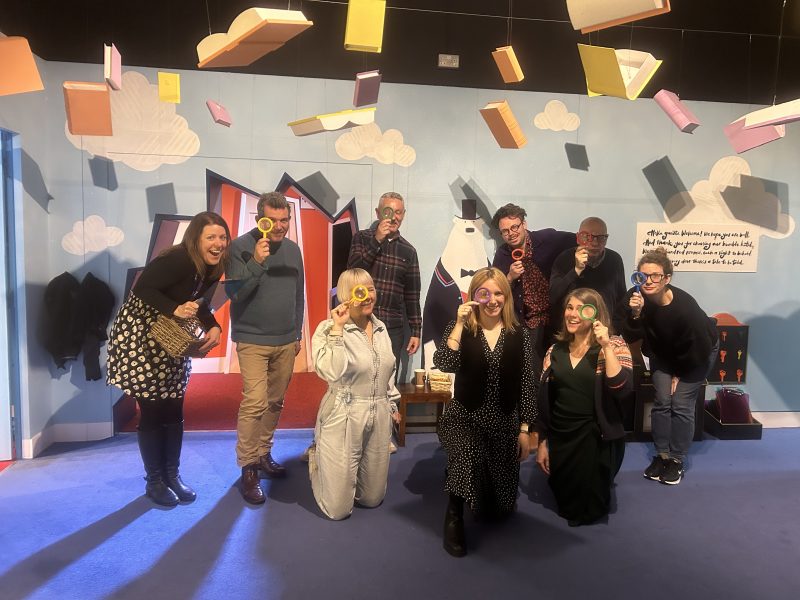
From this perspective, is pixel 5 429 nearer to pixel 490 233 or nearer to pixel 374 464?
pixel 374 464

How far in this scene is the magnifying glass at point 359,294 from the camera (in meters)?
2.71

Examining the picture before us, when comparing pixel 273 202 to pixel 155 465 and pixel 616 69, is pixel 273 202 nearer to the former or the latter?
pixel 155 465

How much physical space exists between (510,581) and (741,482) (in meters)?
1.98

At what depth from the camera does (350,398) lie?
2877 millimetres

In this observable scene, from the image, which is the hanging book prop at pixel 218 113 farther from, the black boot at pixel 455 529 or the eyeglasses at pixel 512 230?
the black boot at pixel 455 529

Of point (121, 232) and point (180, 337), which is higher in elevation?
point (121, 232)

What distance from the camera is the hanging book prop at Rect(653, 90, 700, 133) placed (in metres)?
3.54

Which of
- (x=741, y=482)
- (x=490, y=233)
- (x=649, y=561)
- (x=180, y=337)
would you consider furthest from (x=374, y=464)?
(x=741, y=482)

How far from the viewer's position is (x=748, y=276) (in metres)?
4.55

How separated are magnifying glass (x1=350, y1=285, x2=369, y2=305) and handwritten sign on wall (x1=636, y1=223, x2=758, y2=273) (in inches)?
106

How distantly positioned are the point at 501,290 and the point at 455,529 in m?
1.17

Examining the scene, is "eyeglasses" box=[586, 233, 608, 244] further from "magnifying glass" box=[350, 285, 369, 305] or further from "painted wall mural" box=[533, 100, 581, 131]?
"magnifying glass" box=[350, 285, 369, 305]

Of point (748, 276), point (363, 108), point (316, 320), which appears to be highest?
point (363, 108)

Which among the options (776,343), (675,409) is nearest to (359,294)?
(675,409)
